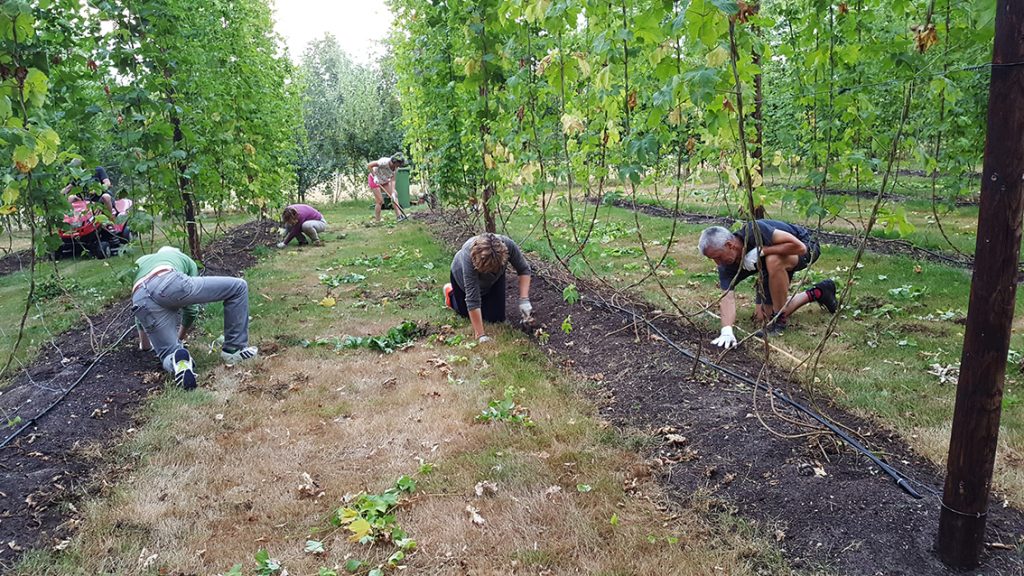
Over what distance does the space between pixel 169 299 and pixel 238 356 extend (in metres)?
0.72

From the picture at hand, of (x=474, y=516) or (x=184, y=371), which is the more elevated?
(x=184, y=371)

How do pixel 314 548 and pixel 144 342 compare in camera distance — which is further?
pixel 144 342

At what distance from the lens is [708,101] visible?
281cm

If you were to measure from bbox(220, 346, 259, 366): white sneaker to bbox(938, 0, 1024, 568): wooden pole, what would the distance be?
4805 millimetres

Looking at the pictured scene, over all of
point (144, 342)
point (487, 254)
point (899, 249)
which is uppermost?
point (487, 254)

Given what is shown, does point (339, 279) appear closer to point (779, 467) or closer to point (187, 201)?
point (187, 201)

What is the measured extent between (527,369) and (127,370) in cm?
308

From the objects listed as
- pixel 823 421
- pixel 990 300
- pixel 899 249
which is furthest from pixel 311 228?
pixel 990 300

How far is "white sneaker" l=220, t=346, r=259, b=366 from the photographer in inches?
209

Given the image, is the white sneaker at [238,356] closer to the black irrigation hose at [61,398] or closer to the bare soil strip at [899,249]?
the black irrigation hose at [61,398]

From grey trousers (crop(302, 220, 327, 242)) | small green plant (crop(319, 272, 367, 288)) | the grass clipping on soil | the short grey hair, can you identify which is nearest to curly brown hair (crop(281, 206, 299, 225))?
grey trousers (crop(302, 220, 327, 242))

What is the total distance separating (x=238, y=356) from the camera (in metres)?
5.32

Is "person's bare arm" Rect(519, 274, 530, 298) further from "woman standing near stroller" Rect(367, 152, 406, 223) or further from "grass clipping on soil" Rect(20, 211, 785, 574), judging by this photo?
"woman standing near stroller" Rect(367, 152, 406, 223)

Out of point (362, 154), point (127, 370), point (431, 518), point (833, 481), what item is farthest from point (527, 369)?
point (362, 154)
